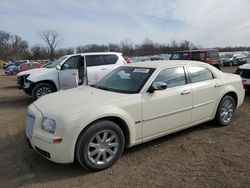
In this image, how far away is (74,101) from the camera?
3.90m

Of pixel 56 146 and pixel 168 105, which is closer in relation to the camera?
pixel 56 146

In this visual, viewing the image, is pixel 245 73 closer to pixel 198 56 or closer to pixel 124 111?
pixel 124 111

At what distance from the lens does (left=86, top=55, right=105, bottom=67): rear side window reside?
896 centimetres

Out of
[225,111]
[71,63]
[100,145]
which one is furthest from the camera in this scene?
[71,63]

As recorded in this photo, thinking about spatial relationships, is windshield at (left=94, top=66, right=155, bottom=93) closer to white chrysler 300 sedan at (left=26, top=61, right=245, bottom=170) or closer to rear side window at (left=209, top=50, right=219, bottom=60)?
white chrysler 300 sedan at (left=26, top=61, right=245, bottom=170)

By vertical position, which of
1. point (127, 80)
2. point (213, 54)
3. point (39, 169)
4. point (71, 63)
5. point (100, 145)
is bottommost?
point (39, 169)

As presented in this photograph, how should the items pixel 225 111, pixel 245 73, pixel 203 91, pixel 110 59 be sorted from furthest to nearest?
pixel 110 59 → pixel 245 73 → pixel 225 111 → pixel 203 91

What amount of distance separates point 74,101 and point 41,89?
5615 millimetres

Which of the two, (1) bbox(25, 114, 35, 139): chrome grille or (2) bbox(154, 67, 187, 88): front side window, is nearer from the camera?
(1) bbox(25, 114, 35, 139): chrome grille

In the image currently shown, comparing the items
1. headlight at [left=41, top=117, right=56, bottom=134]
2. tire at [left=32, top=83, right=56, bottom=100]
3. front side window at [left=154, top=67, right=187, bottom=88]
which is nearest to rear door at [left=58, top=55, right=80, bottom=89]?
tire at [left=32, top=83, right=56, bottom=100]

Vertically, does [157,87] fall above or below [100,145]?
above

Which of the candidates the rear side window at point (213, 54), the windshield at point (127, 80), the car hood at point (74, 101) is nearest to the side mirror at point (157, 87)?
the windshield at point (127, 80)

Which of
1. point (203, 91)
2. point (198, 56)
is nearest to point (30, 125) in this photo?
point (203, 91)

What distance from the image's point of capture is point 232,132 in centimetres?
517
